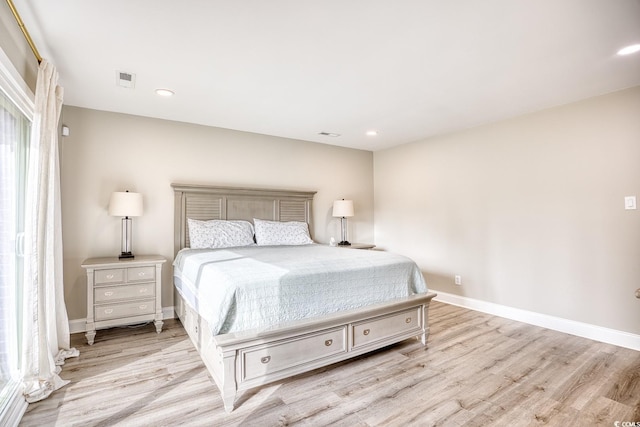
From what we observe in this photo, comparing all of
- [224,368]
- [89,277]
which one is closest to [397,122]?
[224,368]

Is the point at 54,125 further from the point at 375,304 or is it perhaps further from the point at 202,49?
the point at 375,304

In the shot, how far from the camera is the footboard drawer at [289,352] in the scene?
204 cm

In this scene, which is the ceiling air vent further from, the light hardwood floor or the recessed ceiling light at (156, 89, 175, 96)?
the light hardwood floor

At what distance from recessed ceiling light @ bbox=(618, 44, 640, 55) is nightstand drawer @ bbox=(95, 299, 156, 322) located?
4.51m

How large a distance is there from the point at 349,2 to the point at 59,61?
2271 mm

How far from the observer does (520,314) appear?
12.0 ft

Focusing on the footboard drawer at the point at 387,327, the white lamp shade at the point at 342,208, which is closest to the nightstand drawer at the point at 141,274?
the footboard drawer at the point at 387,327

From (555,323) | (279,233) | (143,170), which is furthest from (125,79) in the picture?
(555,323)

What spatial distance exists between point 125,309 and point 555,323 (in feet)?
14.6

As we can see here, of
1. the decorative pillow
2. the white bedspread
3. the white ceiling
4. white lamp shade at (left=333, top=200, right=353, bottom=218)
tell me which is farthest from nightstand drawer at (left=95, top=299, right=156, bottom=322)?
white lamp shade at (left=333, top=200, right=353, bottom=218)

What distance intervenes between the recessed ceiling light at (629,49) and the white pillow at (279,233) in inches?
136

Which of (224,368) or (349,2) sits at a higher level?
(349,2)

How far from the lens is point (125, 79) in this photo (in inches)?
107

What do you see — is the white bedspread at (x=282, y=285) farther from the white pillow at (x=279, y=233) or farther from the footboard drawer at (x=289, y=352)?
the white pillow at (x=279, y=233)
